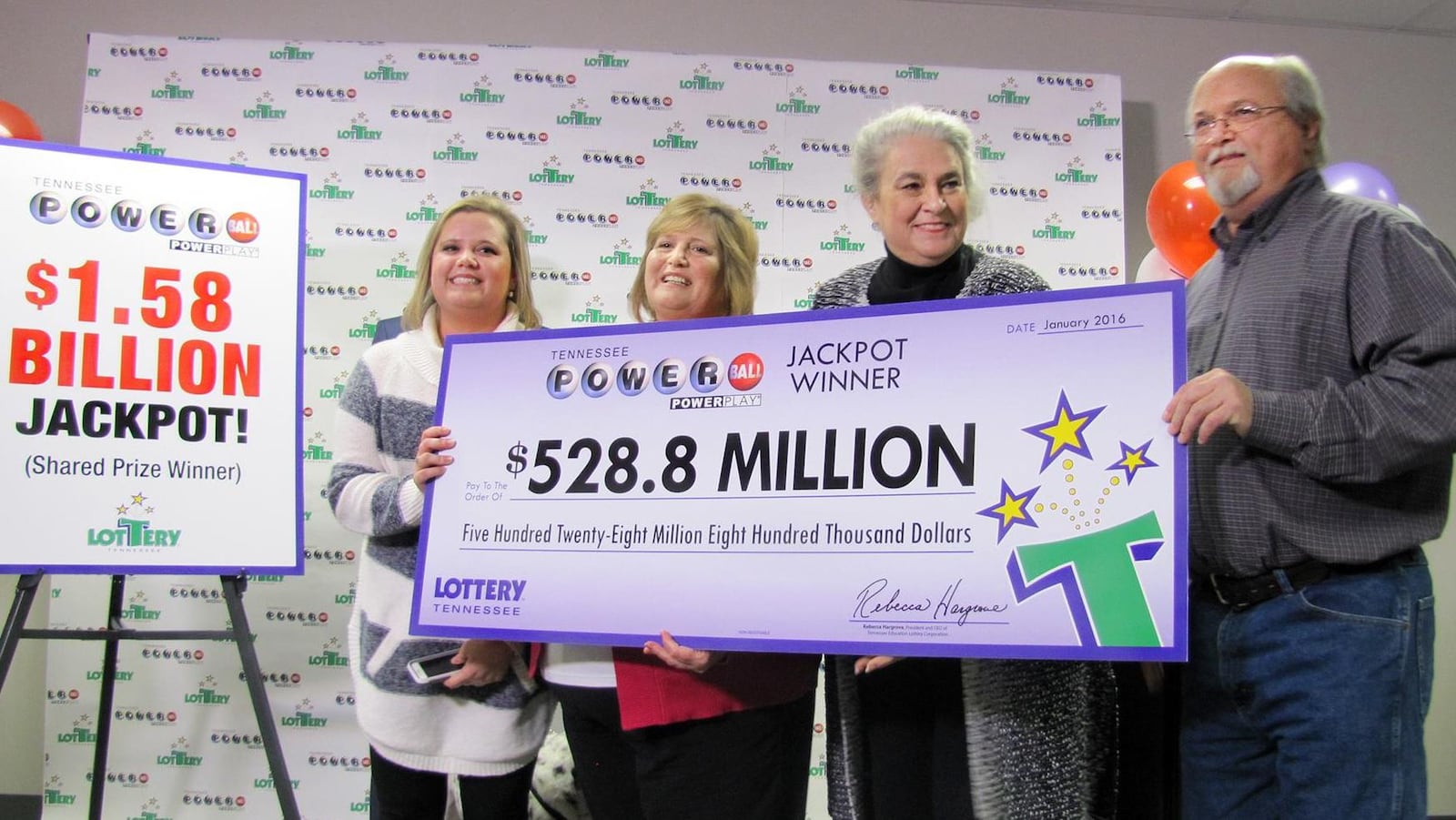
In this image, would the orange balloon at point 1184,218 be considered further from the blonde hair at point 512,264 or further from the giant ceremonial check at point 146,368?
the giant ceremonial check at point 146,368

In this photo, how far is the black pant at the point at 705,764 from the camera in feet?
4.83

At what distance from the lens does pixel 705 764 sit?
148cm

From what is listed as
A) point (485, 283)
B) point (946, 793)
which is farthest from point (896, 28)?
point (946, 793)

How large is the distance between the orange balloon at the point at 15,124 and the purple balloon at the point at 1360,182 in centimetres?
395

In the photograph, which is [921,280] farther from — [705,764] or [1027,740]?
[705,764]

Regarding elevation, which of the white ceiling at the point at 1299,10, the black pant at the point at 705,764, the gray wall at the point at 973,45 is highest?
the white ceiling at the point at 1299,10

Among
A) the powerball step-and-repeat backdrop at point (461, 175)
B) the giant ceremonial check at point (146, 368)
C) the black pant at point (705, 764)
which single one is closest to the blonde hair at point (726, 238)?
the black pant at point (705, 764)

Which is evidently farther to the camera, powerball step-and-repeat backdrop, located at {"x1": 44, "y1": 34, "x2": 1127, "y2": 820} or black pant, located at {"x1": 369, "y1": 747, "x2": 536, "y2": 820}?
powerball step-and-repeat backdrop, located at {"x1": 44, "y1": 34, "x2": 1127, "y2": 820}

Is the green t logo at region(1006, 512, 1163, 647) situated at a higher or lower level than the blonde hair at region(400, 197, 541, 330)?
lower

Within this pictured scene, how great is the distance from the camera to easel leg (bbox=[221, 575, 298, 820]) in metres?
2.19

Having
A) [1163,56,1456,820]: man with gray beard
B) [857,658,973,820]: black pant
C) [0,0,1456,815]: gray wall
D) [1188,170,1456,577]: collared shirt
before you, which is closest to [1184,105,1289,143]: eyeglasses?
[1163,56,1456,820]: man with gray beard
